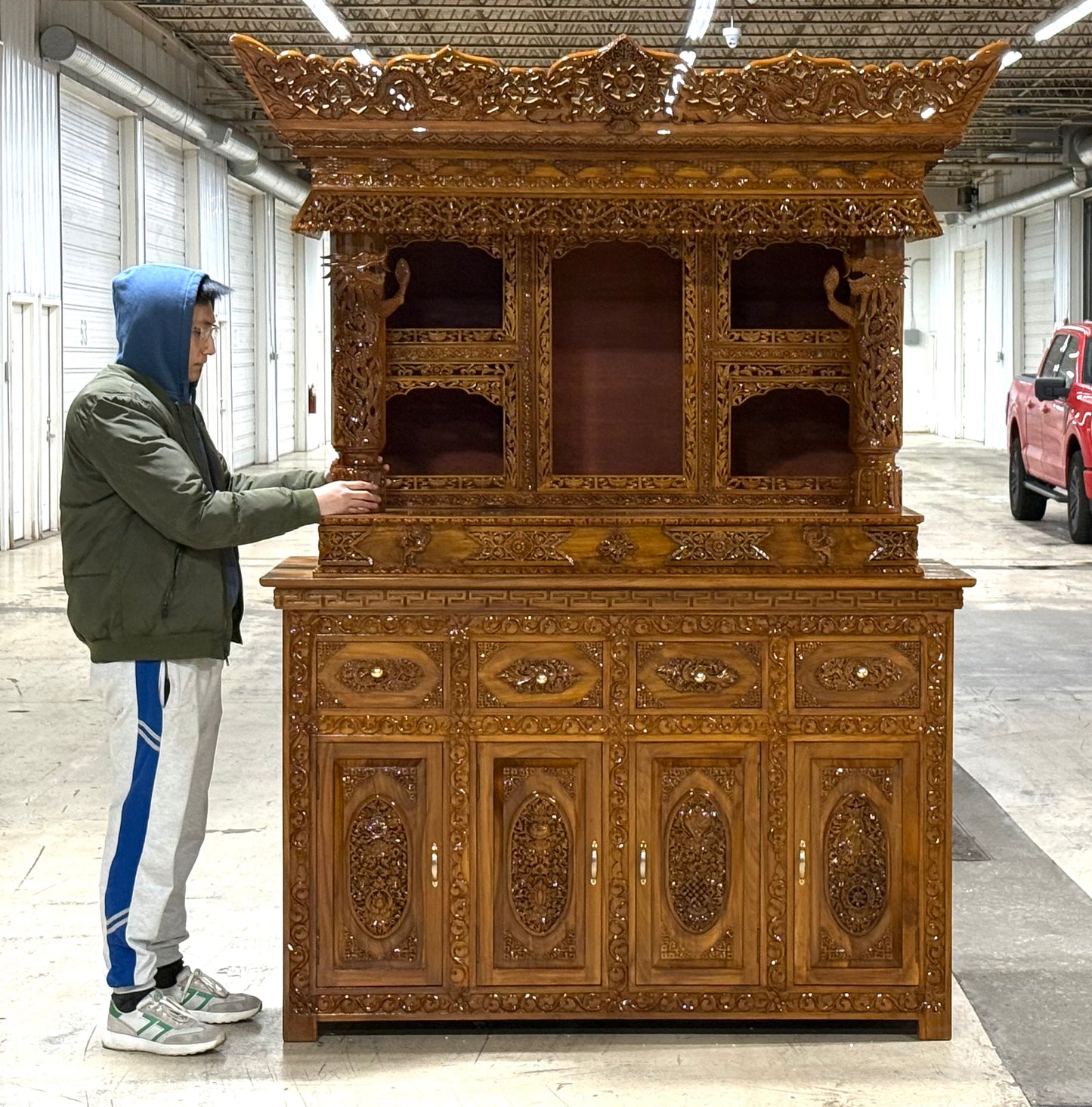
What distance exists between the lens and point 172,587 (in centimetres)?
364

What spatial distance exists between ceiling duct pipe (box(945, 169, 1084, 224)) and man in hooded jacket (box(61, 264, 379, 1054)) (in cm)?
1938

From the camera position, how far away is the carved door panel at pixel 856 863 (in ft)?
12.6

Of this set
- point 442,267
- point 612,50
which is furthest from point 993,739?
point 612,50

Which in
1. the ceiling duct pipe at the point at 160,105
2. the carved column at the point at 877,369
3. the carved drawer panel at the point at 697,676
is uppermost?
the ceiling duct pipe at the point at 160,105

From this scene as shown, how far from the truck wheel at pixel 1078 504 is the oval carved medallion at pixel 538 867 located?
10.0 metres

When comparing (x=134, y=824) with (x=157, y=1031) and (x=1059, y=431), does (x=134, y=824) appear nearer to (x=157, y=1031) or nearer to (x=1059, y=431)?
(x=157, y=1031)

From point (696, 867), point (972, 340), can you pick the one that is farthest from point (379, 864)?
point (972, 340)

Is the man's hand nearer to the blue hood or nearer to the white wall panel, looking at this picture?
the blue hood

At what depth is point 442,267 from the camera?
436 cm

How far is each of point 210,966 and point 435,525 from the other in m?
1.48

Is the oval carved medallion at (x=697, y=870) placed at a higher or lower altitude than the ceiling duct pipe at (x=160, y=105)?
lower

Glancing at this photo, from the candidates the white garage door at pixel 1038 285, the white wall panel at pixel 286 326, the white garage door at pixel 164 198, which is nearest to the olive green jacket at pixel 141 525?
the white garage door at pixel 164 198

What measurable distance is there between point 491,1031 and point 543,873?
43 centimetres

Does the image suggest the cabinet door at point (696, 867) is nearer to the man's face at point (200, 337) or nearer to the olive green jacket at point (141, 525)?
the olive green jacket at point (141, 525)
